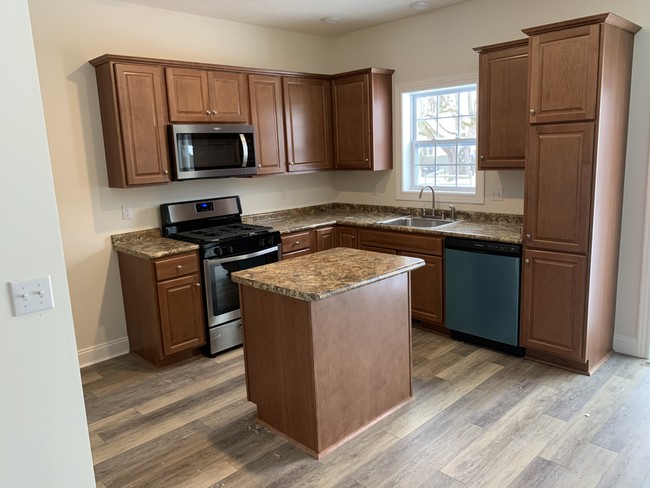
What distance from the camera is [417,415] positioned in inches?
116

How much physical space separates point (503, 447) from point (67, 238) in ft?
10.7

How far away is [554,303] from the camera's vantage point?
3381 millimetres

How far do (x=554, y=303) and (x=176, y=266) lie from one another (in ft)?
8.84

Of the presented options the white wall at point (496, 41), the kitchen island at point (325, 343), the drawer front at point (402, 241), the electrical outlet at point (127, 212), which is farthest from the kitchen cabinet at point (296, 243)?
the kitchen island at point (325, 343)

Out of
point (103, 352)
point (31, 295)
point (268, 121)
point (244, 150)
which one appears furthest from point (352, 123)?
point (31, 295)

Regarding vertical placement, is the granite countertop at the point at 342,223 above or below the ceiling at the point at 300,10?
below

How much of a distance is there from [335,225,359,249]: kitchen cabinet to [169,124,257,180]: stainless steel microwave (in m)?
1.01

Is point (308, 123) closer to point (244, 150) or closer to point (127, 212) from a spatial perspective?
point (244, 150)

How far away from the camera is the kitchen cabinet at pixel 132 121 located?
141 inches

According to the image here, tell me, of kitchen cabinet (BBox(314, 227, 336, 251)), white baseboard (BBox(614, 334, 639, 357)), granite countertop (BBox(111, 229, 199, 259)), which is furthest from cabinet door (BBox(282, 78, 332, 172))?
white baseboard (BBox(614, 334, 639, 357))

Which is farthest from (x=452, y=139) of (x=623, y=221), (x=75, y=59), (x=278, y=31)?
(x=75, y=59)

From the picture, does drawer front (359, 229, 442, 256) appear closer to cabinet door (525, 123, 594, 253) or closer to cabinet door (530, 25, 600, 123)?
cabinet door (525, 123, 594, 253)

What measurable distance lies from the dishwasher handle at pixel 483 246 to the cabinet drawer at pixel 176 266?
1.98 meters

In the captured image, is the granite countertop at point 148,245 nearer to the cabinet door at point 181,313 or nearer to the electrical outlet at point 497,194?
the cabinet door at point 181,313
